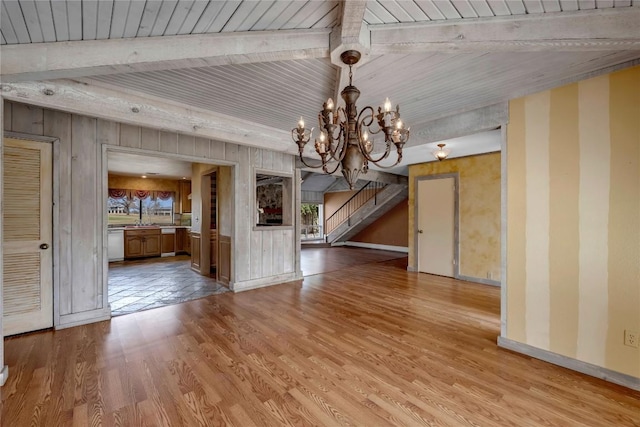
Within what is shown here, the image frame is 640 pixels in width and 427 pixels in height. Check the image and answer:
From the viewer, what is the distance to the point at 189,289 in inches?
192

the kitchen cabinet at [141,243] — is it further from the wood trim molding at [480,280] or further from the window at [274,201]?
the wood trim molding at [480,280]

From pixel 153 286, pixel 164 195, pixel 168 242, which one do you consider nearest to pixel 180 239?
pixel 168 242

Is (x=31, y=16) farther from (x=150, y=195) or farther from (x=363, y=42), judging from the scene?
(x=150, y=195)

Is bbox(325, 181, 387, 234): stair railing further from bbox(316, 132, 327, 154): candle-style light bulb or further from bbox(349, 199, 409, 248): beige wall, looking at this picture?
bbox(316, 132, 327, 154): candle-style light bulb

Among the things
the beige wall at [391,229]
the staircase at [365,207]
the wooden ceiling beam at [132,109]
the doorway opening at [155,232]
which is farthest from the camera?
the beige wall at [391,229]

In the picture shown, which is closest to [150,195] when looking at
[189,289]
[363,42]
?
[189,289]

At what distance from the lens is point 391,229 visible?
32.8ft

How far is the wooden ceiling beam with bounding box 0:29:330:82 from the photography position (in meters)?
2.00

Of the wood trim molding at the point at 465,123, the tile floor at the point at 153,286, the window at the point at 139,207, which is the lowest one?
the tile floor at the point at 153,286

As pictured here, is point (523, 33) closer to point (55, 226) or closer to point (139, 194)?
point (55, 226)

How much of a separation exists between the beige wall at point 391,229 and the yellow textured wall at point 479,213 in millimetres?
3696

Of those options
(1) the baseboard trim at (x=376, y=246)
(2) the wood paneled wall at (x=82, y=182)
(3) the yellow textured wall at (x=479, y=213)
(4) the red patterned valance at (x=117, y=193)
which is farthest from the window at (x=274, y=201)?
(4) the red patterned valance at (x=117, y=193)

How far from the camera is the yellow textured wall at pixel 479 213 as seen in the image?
212 inches

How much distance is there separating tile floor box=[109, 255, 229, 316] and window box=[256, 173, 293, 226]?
5.32ft
